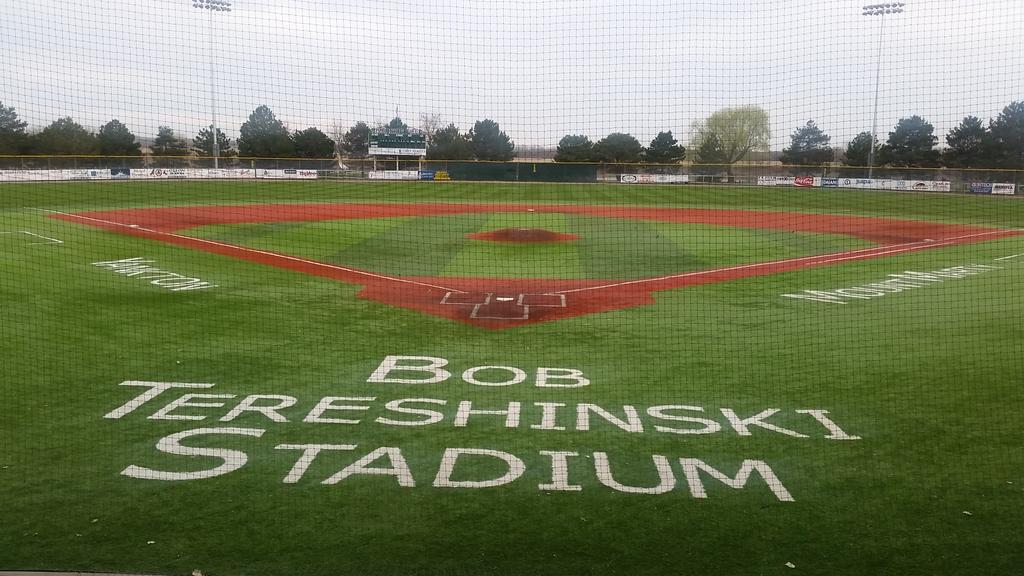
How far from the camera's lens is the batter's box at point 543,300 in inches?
534

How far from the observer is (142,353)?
984 centimetres

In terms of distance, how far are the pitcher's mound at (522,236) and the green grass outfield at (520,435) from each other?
8.12m

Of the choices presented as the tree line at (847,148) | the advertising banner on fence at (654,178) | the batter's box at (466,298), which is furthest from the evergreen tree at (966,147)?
the batter's box at (466,298)

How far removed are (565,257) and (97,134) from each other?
26.4 meters

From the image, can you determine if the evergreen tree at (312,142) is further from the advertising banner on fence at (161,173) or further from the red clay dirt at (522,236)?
the red clay dirt at (522,236)

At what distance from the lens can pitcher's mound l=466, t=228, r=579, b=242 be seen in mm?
22359

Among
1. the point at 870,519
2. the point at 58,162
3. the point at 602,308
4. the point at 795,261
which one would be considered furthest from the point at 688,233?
the point at 58,162

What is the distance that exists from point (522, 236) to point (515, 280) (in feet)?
22.2

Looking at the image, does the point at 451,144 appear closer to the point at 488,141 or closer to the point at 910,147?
the point at 488,141

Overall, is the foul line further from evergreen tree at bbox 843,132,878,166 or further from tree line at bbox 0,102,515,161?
tree line at bbox 0,102,515,161

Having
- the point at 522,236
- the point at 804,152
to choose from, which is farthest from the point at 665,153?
the point at 522,236

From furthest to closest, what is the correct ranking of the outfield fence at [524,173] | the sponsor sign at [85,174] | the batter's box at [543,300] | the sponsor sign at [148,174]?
the sponsor sign at [85,174] → the outfield fence at [524,173] → the sponsor sign at [148,174] → the batter's box at [543,300]

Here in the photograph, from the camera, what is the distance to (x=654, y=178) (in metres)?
45.3

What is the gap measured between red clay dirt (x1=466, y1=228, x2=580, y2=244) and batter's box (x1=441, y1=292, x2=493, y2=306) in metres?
7.73
